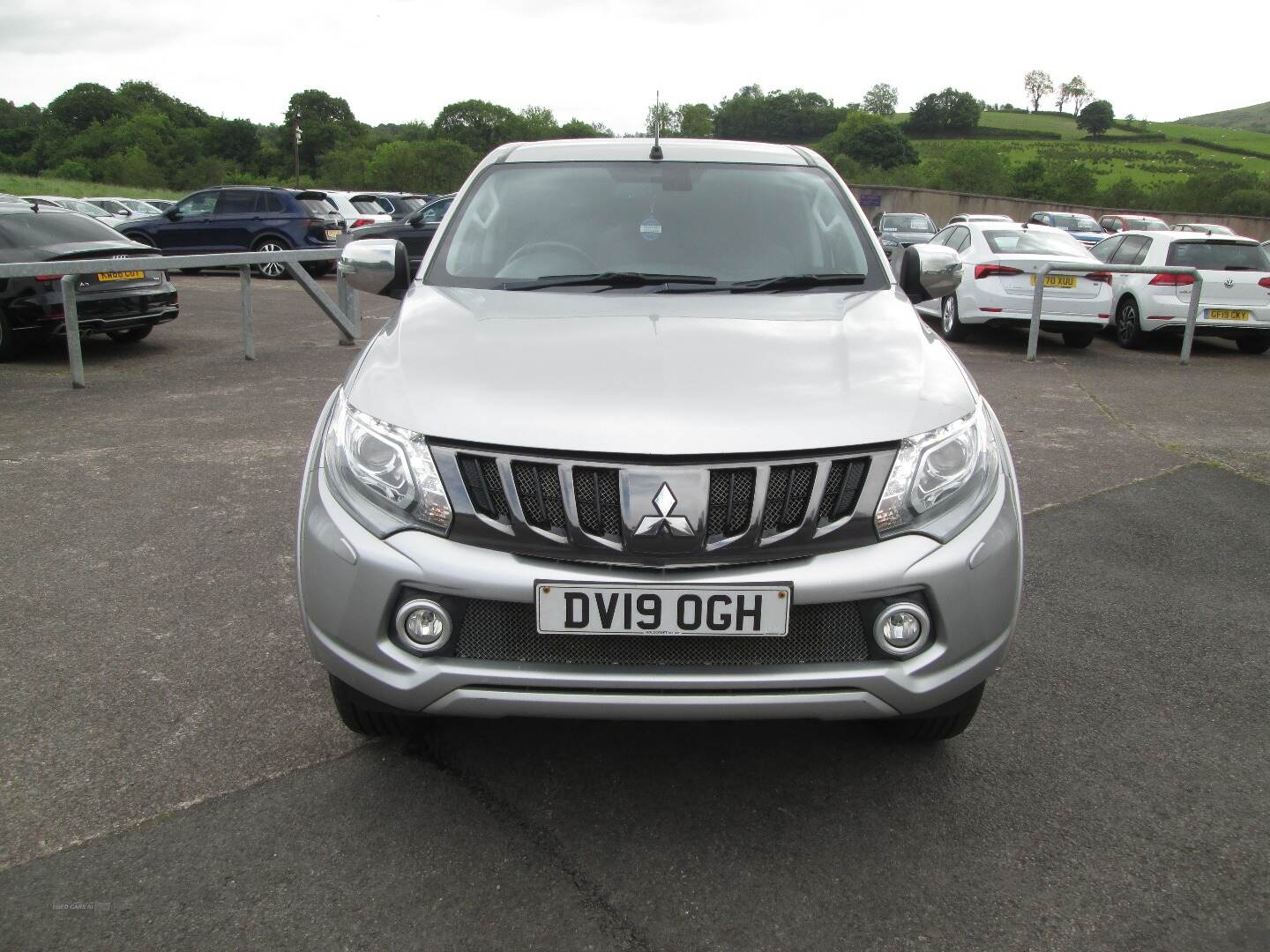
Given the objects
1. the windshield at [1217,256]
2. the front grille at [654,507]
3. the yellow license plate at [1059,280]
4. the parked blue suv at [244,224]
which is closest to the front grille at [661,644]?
the front grille at [654,507]

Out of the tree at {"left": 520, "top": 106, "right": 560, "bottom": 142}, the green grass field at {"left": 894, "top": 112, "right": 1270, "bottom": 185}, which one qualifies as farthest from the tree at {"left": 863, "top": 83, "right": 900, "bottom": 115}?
the tree at {"left": 520, "top": 106, "right": 560, "bottom": 142}

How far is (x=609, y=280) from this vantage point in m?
3.32

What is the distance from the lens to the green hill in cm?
15788

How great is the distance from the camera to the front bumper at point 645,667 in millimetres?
2262

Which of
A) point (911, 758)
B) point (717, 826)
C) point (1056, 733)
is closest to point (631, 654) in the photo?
point (717, 826)

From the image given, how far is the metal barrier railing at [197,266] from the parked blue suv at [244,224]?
7.81 m

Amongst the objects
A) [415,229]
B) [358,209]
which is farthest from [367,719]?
[358,209]

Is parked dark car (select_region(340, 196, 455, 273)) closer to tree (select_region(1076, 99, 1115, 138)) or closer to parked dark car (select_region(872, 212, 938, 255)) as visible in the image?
parked dark car (select_region(872, 212, 938, 255))

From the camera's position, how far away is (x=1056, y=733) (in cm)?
304

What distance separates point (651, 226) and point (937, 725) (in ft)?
6.17

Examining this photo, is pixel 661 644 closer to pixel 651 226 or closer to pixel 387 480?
pixel 387 480

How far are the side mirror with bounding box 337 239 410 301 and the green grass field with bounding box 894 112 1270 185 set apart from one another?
6453cm

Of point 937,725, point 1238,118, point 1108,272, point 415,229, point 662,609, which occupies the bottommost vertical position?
point 937,725

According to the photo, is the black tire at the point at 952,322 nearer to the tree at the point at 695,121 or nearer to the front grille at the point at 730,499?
the front grille at the point at 730,499
